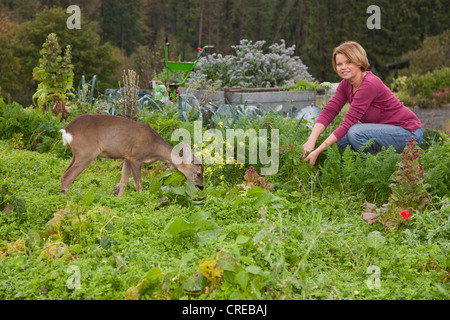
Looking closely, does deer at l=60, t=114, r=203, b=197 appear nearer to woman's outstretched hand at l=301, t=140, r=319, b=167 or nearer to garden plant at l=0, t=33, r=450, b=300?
garden plant at l=0, t=33, r=450, b=300

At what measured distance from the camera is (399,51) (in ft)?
133

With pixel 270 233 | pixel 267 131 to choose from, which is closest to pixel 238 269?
pixel 270 233

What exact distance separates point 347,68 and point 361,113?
517 millimetres

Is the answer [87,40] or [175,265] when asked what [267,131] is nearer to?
[175,265]

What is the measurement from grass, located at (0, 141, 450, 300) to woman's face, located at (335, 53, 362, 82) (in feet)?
4.36

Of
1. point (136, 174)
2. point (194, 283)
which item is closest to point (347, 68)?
point (136, 174)

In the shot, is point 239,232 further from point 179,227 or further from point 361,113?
point 361,113

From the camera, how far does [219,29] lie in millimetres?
43344

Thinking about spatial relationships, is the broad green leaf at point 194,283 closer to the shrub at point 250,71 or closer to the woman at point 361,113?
the woman at point 361,113

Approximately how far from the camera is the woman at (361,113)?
5.09 meters

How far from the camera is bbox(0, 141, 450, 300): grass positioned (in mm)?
2840

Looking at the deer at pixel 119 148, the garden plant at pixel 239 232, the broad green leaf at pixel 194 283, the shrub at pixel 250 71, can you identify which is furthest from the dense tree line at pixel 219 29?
the broad green leaf at pixel 194 283

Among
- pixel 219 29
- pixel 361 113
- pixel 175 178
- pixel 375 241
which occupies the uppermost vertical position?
pixel 219 29
